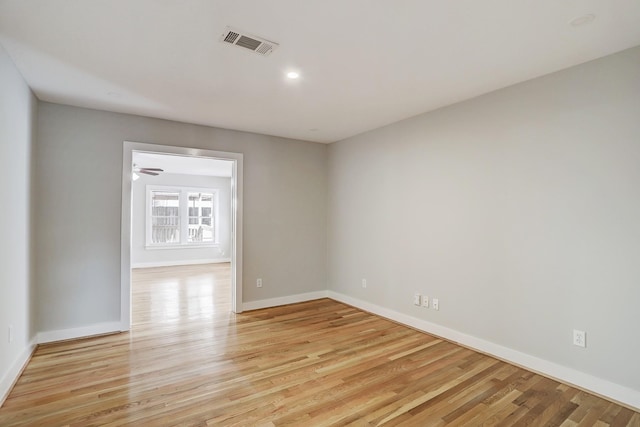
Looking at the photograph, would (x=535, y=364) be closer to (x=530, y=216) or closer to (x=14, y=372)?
(x=530, y=216)

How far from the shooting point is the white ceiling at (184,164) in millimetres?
6676

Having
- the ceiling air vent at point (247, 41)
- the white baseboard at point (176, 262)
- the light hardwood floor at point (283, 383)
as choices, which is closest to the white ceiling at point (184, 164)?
the white baseboard at point (176, 262)

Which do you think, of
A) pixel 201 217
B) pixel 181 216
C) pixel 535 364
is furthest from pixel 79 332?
pixel 201 217

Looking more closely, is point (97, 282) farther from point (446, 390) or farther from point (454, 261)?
point (454, 261)

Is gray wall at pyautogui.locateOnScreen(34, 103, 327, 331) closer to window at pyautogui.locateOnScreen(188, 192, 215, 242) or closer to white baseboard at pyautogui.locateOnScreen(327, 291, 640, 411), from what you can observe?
white baseboard at pyautogui.locateOnScreen(327, 291, 640, 411)

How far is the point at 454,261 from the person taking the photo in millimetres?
3486

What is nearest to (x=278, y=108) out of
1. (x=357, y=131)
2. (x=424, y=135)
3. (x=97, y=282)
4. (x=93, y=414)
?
(x=357, y=131)

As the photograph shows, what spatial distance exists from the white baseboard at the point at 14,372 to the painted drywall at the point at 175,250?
4784mm

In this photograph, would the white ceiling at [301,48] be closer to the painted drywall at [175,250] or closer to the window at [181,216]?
the painted drywall at [175,250]

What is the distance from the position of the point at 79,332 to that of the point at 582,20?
520cm

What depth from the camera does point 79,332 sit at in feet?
11.6

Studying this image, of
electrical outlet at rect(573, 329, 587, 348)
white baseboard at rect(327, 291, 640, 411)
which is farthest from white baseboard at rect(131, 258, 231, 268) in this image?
electrical outlet at rect(573, 329, 587, 348)

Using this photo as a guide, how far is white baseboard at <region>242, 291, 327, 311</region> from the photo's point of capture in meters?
4.61

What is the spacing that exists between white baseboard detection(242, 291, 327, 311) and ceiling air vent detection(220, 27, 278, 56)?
3.37m
